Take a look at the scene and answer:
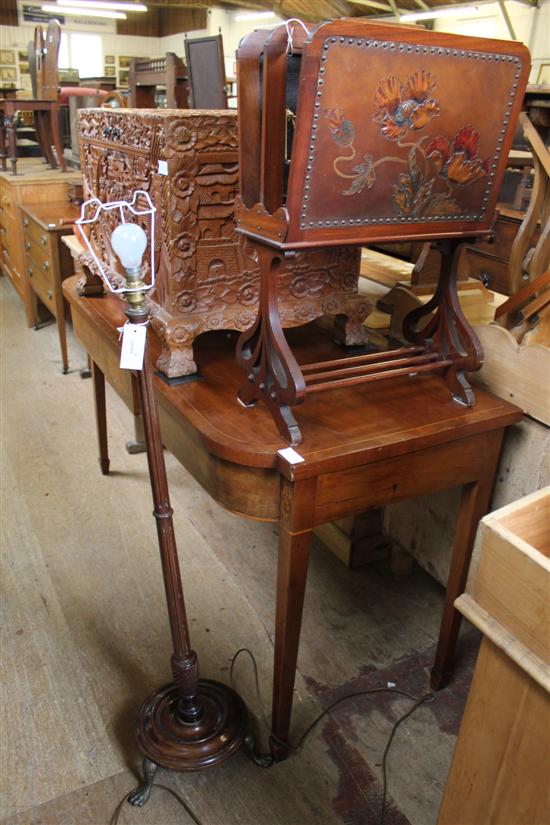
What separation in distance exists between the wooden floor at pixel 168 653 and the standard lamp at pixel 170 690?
0.14 metres

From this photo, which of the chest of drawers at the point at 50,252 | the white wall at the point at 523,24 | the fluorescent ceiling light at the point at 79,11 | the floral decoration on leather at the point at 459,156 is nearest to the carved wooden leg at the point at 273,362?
the floral decoration on leather at the point at 459,156

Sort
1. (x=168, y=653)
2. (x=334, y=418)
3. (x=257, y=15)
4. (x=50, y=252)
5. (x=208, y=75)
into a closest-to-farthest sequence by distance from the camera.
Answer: (x=334, y=418), (x=168, y=653), (x=208, y=75), (x=50, y=252), (x=257, y=15)

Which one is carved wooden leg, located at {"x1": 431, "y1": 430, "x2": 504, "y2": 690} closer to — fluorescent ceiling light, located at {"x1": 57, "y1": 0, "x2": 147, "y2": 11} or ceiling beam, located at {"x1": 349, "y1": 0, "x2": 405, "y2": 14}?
ceiling beam, located at {"x1": 349, "y1": 0, "x2": 405, "y2": 14}

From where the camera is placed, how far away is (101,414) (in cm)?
253

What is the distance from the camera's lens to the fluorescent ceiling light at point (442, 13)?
9.03 m

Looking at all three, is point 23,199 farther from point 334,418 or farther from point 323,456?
point 323,456

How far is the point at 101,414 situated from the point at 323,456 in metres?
1.52

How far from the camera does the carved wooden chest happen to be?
1.36 meters

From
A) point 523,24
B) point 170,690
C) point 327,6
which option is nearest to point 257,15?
point 327,6

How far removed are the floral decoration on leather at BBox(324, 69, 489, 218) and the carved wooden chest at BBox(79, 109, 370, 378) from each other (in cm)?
22

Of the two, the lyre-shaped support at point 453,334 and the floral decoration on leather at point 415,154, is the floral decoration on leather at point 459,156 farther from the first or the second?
the lyre-shaped support at point 453,334

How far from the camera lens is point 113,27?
582 inches

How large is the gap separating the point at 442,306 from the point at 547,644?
33.3 inches

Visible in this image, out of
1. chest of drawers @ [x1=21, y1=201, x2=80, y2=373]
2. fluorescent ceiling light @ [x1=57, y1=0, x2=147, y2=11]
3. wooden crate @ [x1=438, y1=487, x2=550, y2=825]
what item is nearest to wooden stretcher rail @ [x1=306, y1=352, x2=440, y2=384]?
wooden crate @ [x1=438, y1=487, x2=550, y2=825]
